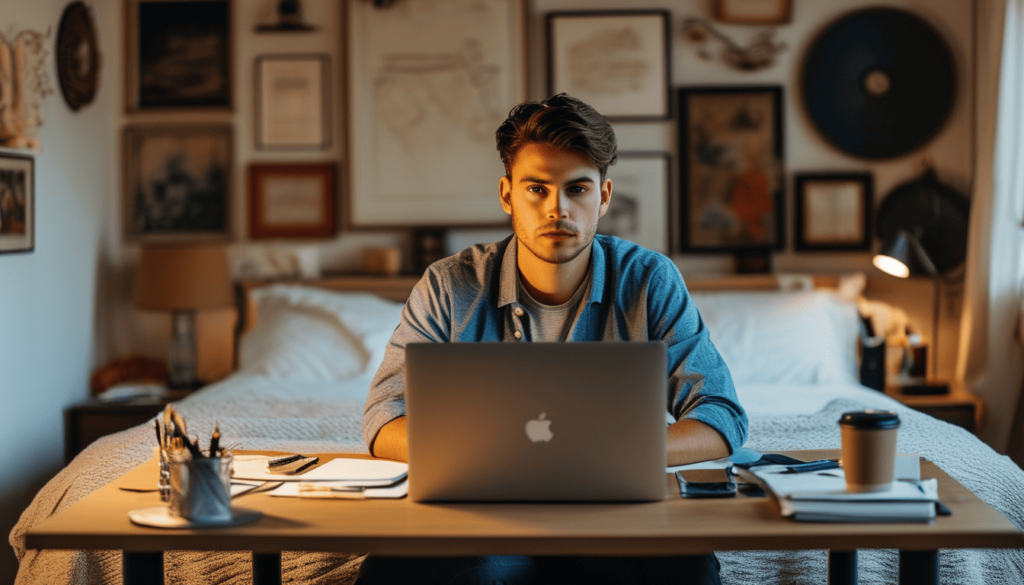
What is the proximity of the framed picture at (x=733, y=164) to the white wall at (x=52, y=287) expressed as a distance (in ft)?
7.39

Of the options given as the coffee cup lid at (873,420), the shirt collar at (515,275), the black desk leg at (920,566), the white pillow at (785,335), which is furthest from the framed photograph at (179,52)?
the black desk leg at (920,566)

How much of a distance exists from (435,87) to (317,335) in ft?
3.67

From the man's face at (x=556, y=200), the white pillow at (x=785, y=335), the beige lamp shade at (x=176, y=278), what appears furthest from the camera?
the beige lamp shade at (x=176, y=278)

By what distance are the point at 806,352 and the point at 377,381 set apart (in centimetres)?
200

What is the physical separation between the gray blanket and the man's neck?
1.83ft

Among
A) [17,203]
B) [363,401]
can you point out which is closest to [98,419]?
[17,203]

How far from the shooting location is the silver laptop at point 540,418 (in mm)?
1164

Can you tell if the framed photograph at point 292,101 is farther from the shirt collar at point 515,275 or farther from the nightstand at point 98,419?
the shirt collar at point 515,275

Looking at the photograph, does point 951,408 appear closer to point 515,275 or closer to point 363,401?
point 363,401

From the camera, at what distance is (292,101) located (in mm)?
3770

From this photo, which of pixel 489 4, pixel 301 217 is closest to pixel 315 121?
pixel 301 217

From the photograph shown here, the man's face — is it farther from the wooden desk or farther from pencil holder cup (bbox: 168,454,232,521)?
pencil holder cup (bbox: 168,454,232,521)

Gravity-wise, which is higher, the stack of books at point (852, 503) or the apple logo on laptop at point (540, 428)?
the apple logo on laptop at point (540, 428)

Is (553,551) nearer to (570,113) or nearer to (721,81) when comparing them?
(570,113)
